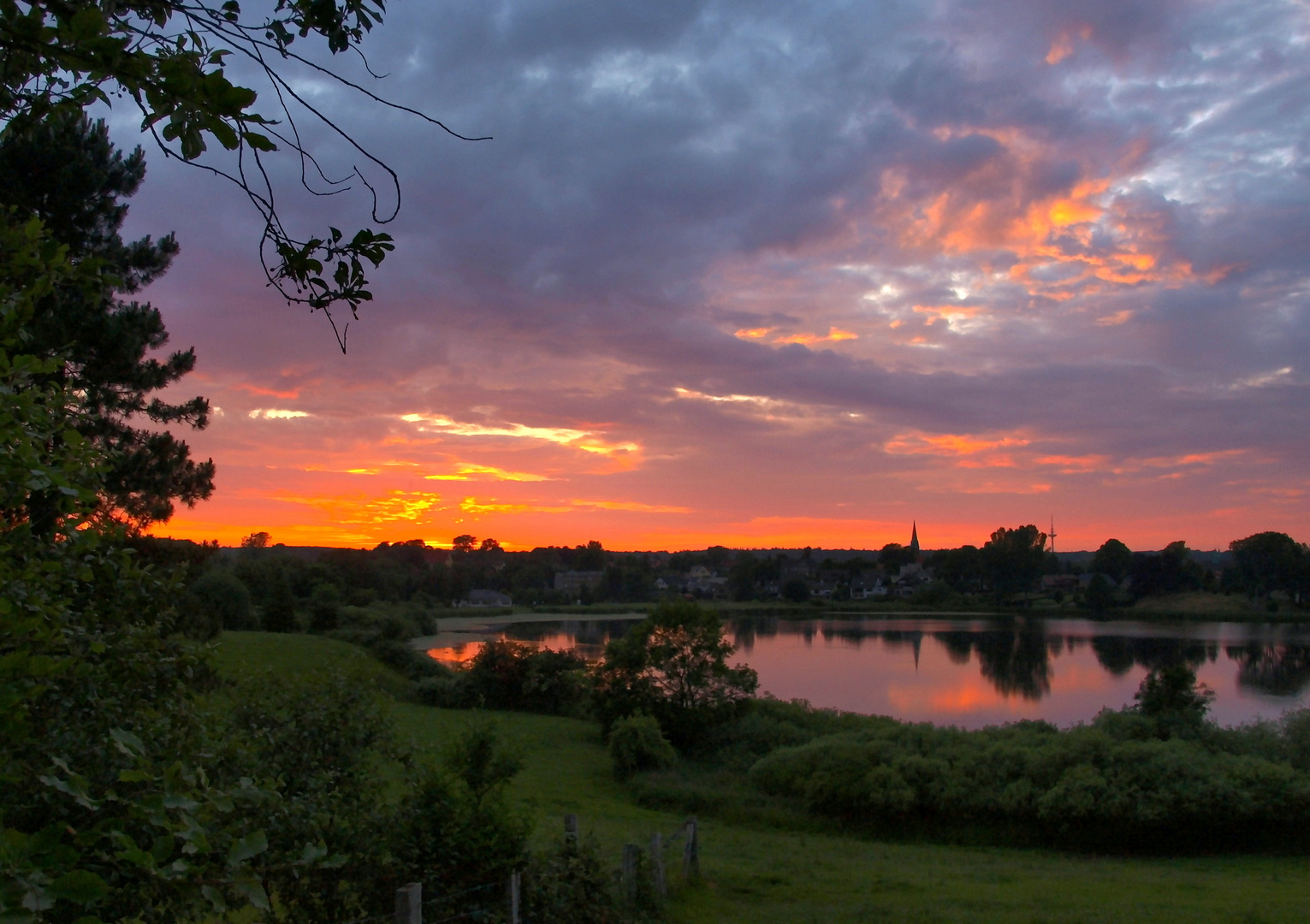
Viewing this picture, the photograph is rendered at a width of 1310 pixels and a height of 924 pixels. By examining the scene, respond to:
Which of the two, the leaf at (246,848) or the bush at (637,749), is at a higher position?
the leaf at (246,848)

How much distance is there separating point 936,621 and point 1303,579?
2851cm

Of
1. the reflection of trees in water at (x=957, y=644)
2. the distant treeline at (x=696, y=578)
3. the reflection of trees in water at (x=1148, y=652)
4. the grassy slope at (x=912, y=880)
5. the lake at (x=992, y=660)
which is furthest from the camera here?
the distant treeline at (x=696, y=578)

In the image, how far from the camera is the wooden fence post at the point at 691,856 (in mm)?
12141

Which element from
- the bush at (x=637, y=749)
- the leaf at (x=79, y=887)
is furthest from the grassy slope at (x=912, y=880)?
the leaf at (x=79, y=887)

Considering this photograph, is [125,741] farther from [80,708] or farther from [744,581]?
[744,581]

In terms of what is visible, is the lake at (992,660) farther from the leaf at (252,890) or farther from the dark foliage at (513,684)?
the leaf at (252,890)

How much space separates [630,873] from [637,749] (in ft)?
46.5

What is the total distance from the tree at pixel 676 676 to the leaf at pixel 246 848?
25.9m

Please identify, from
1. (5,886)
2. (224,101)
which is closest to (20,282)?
(224,101)

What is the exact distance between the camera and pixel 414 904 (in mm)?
6004

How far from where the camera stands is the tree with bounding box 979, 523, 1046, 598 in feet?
293

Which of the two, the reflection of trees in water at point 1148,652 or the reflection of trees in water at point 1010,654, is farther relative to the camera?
the reflection of trees in water at point 1148,652

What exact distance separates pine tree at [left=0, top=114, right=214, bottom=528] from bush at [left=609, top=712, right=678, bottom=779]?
46.7ft

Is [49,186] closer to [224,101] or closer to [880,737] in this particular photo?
[224,101]
